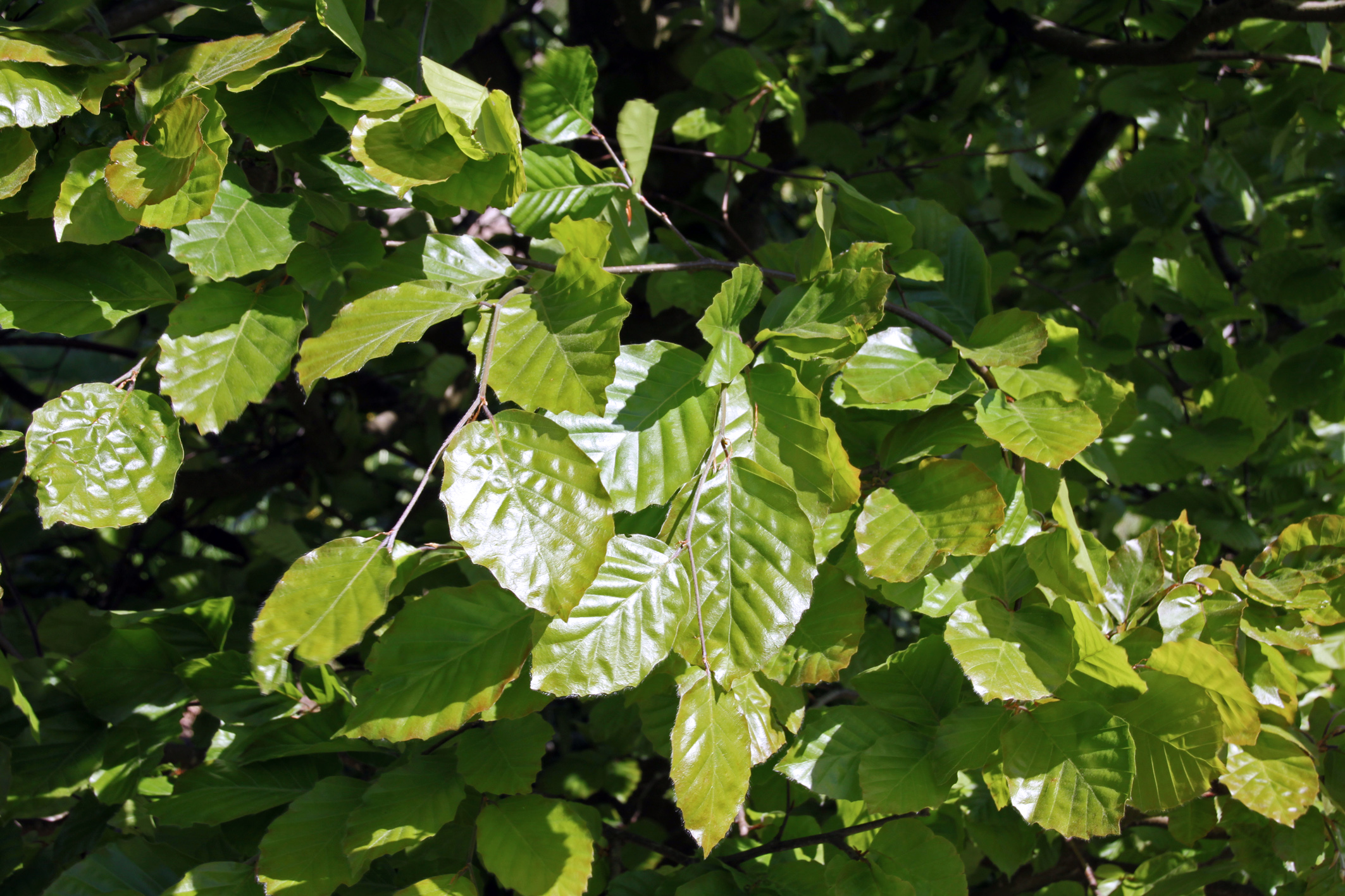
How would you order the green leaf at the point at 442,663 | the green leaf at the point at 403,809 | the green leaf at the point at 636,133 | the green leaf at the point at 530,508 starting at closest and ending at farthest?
the green leaf at the point at 530,508 → the green leaf at the point at 442,663 → the green leaf at the point at 403,809 → the green leaf at the point at 636,133

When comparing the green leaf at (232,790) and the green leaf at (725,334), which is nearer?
the green leaf at (725,334)

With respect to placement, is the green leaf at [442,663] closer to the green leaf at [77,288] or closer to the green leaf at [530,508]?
the green leaf at [530,508]

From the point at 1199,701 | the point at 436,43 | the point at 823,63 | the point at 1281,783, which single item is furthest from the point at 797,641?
the point at 823,63

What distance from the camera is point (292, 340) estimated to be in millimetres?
759

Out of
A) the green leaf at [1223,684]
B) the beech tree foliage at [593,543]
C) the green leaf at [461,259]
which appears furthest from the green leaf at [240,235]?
the green leaf at [1223,684]

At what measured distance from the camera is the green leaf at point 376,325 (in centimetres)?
58

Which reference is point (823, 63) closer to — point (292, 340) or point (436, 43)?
point (436, 43)

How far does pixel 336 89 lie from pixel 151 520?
1.77 m

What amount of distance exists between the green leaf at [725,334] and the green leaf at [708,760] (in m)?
0.22

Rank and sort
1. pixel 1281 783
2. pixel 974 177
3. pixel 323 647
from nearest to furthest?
pixel 323 647, pixel 1281 783, pixel 974 177

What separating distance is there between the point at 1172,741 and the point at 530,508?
1.97 ft

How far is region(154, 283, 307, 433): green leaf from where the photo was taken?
723 millimetres

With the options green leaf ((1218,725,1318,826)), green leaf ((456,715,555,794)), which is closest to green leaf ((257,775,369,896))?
green leaf ((456,715,555,794))

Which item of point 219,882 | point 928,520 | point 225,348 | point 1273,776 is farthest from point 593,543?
point 1273,776
